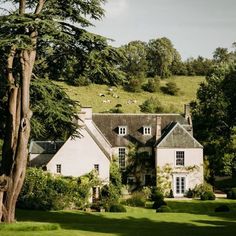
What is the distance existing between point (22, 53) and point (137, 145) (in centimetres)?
3210

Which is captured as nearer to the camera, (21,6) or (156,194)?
(21,6)

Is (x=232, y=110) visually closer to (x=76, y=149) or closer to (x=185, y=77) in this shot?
(x=76, y=149)

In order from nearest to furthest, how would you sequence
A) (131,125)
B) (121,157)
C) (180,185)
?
(180,185) < (121,157) < (131,125)

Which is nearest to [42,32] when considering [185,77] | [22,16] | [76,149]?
[22,16]

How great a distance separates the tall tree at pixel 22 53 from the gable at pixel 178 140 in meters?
28.6

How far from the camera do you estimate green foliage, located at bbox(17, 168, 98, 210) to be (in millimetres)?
39688

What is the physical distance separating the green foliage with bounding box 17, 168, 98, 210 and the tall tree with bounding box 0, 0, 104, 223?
57.8 feet

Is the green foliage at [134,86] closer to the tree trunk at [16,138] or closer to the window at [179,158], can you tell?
the window at [179,158]

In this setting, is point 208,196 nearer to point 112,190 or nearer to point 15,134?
point 112,190

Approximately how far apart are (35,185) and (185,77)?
3156 inches

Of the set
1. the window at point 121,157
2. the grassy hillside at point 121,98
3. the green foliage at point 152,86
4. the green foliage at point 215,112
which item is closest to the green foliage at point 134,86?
the grassy hillside at point 121,98

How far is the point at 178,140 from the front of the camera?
50812 mm

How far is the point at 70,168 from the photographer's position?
4662cm

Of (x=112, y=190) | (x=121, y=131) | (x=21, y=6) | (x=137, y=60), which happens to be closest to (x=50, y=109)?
(x=21, y=6)
